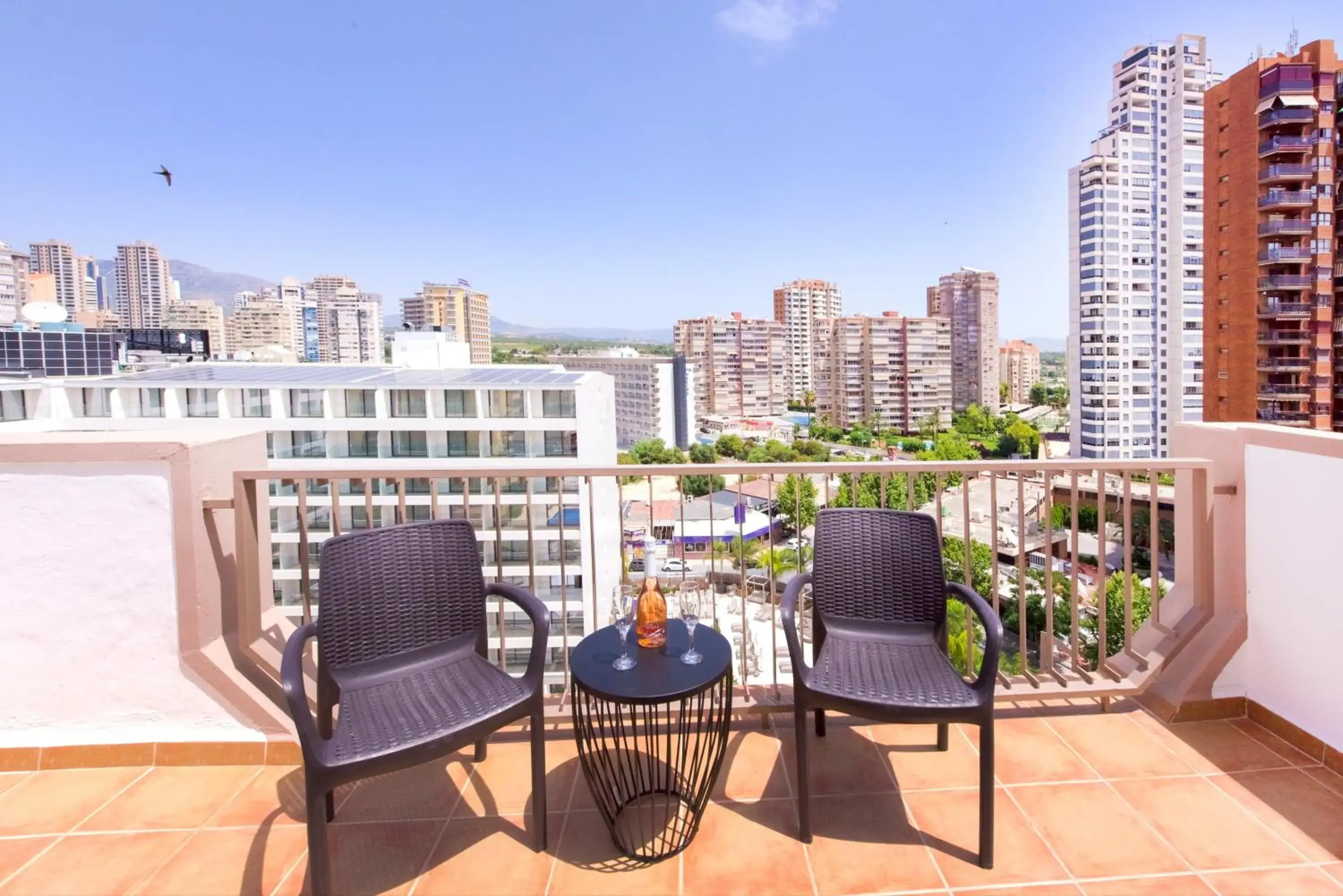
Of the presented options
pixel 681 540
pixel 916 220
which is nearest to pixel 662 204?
pixel 916 220

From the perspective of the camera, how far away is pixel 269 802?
2.16 metres

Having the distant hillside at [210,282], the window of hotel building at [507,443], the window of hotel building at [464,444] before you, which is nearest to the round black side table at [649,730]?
the window of hotel building at [507,443]

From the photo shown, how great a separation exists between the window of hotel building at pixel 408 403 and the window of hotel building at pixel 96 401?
43.8 ft

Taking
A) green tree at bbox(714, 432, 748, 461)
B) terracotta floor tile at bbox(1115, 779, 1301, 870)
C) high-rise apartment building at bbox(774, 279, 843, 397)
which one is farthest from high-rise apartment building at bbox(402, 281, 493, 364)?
terracotta floor tile at bbox(1115, 779, 1301, 870)

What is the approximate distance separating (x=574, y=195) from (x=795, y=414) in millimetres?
35997

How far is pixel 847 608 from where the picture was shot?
Result: 2299 mm

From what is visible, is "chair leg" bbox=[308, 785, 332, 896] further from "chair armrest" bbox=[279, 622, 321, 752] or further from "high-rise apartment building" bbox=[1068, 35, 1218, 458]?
"high-rise apartment building" bbox=[1068, 35, 1218, 458]

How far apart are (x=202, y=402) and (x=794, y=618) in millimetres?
34448

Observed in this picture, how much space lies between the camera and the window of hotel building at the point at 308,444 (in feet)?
93.9

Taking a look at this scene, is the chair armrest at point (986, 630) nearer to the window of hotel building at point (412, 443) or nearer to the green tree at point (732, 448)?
the window of hotel building at point (412, 443)

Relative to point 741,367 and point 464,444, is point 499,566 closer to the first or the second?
point 464,444

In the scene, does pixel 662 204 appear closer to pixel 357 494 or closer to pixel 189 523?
pixel 357 494

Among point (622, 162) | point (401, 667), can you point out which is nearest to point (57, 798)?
point (401, 667)

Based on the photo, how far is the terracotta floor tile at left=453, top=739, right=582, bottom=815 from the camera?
2.10m
